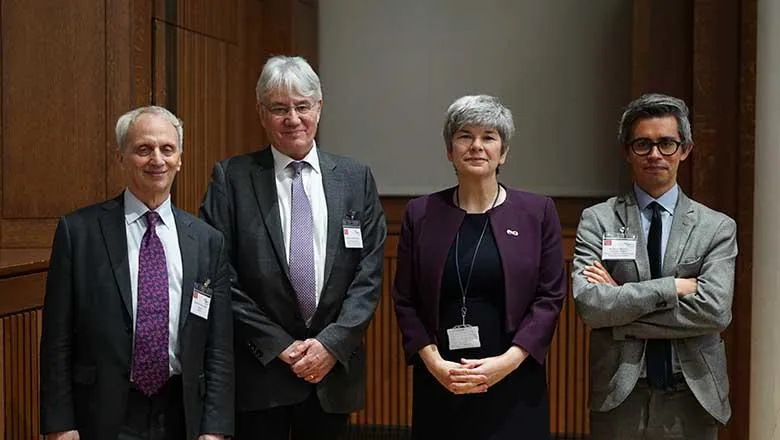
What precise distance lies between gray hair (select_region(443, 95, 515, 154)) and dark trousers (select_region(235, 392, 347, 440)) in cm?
84

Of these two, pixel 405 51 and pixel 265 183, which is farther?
pixel 405 51

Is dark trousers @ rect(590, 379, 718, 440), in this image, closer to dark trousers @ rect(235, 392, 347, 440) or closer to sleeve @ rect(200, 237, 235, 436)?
dark trousers @ rect(235, 392, 347, 440)

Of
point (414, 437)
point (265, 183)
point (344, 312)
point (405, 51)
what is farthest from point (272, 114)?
point (405, 51)

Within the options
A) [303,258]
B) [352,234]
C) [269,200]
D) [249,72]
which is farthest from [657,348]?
[249,72]

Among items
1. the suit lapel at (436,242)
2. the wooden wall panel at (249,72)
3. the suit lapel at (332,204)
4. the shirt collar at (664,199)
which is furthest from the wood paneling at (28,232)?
the shirt collar at (664,199)

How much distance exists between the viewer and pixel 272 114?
2.50 m

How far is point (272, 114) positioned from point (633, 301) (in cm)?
110

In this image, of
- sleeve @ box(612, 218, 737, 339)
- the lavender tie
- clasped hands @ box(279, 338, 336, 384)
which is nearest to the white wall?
sleeve @ box(612, 218, 737, 339)

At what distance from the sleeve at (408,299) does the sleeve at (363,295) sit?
66mm

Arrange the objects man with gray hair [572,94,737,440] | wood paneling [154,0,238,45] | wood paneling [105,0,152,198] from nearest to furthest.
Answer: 1. man with gray hair [572,94,737,440]
2. wood paneling [105,0,152,198]
3. wood paneling [154,0,238,45]

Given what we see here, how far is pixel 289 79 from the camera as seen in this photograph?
8.04ft

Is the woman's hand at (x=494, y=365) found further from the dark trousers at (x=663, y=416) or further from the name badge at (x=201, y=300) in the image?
the name badge at (x=201, y=300)

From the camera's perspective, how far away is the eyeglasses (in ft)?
8.13

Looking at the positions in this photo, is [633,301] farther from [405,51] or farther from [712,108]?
[405,51]
